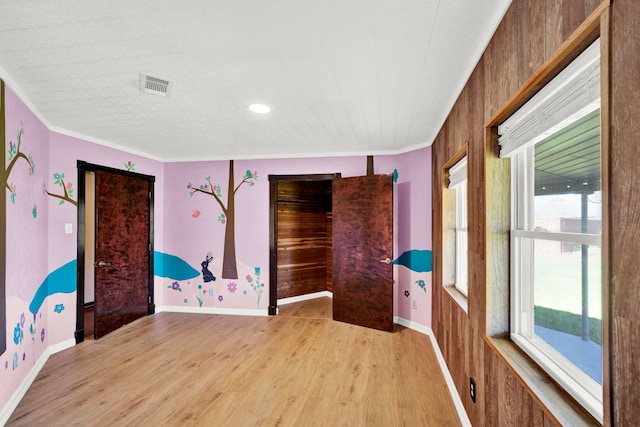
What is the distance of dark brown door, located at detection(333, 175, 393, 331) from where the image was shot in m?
3.64

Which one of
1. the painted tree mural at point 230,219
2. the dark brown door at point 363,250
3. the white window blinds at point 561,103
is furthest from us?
the painted tree mural at point 230,219

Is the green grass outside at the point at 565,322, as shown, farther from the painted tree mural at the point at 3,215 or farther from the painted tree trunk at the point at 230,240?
the painted tree trunk at the point at 230,240

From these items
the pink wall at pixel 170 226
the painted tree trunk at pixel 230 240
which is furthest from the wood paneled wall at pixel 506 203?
the painted tree trunk at pixel 230 240

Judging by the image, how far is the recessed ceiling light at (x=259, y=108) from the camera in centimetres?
245

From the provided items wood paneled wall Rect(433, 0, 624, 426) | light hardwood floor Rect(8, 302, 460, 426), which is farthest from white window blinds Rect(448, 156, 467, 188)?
light hardwood floor Rect(8, 302, 460, 426)

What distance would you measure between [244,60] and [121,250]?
311 cm

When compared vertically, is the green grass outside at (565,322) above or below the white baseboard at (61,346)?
above

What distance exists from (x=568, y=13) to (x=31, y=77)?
9.46ft

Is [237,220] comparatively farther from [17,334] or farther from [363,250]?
[17,334]

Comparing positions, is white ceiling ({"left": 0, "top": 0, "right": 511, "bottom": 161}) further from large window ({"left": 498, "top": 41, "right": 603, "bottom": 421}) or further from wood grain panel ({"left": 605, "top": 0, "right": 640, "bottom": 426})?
wood grain panel ({"left": 605, "top": 0, "right": 640, "bottom": 426})

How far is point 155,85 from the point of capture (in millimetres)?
2033

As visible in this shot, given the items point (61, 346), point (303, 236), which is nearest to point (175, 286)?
point (61, 346)

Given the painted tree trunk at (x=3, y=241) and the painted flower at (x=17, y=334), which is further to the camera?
the painted flower at (x=17, y=334)

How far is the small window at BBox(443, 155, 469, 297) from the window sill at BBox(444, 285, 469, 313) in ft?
0.14
